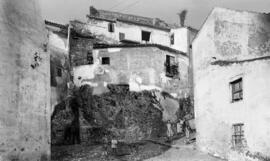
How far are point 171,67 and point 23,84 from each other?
1850 centimetres

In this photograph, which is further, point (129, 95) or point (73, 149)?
point (129, 95)

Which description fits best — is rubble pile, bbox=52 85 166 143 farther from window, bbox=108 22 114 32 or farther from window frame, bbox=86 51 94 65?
window, bbox=108 22 114 32

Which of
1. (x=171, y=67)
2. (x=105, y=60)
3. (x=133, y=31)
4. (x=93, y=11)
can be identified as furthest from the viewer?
(x=93, y=11)

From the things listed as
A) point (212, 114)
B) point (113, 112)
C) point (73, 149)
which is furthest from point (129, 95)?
point (212, 114)

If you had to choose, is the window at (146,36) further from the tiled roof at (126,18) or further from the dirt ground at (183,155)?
the dirt ground at (183,155)

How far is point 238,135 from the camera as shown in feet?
60.1

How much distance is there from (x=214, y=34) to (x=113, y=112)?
11.2m

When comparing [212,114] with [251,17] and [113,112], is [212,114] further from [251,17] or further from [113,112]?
[113,112]

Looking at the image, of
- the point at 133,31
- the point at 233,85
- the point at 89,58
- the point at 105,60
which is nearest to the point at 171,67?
the point at 105,60

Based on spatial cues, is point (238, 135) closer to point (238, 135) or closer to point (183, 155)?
point (238, 135)

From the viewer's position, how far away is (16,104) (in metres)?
16.3

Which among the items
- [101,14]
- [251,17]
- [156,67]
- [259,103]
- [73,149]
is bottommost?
[73,149]

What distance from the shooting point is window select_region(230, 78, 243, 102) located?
18.3m

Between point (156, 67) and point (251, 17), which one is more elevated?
point (251, 17)
